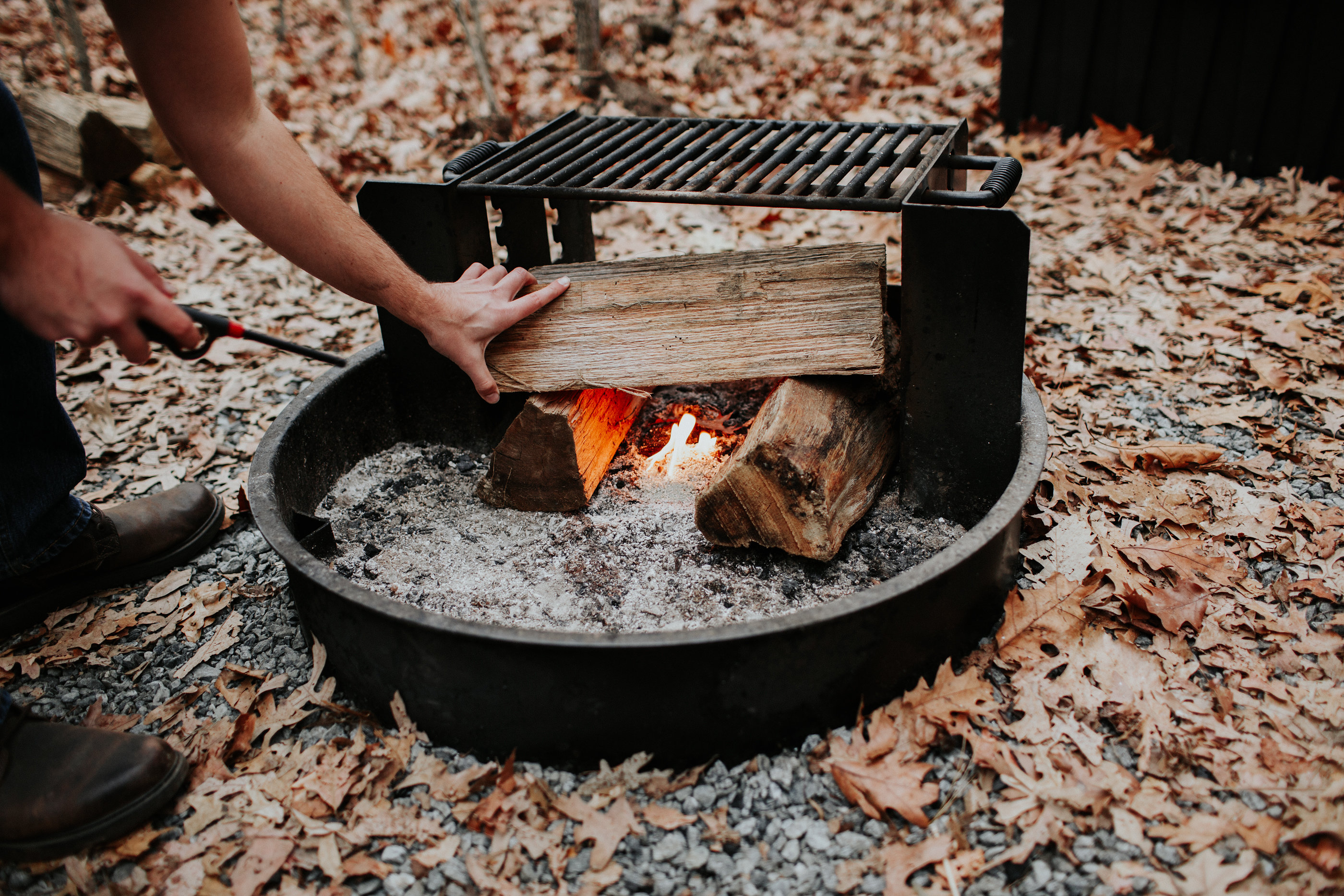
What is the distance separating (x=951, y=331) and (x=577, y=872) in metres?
1.67

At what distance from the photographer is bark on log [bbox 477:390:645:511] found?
2.71m

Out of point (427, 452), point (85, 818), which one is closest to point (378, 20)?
point (427, 452)

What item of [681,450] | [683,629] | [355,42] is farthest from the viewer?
[355,42]

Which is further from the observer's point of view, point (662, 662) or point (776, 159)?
point (776, 159)

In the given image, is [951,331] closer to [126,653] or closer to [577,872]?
[577,872]

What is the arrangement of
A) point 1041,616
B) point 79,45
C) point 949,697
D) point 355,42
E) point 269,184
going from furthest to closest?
point 355,42, point 79,45, point 1041,616, point 269,184, point 949,697

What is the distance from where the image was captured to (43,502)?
2.59 m

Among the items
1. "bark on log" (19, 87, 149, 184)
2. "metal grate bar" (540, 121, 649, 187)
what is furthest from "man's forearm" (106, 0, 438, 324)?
"bark on log" (19, 87, 149, 184)

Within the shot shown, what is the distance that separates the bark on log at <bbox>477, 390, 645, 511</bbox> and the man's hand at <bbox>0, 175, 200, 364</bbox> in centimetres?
112

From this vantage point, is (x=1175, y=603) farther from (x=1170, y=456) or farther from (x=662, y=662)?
(x=662, y=662)

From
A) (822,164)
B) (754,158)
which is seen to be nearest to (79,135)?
(754,158)

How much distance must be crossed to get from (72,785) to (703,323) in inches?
79.0

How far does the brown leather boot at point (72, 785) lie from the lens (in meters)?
2.01

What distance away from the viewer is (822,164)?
260 cm
